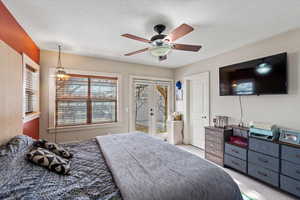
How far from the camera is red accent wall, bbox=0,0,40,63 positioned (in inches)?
69.2

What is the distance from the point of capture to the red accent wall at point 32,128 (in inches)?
100

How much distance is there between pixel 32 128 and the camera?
2.87 meters

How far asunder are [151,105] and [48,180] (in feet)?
12.5

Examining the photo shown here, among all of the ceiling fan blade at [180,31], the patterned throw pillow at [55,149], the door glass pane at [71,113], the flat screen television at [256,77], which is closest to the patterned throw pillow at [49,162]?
the patterned throw pillow at [55,149]

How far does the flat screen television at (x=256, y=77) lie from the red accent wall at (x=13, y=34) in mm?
3797

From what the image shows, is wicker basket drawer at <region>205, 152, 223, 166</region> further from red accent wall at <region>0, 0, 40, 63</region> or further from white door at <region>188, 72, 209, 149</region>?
red accent wall at <region>0, 0, 40, 63</region>

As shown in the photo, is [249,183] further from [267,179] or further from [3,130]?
[3,130]

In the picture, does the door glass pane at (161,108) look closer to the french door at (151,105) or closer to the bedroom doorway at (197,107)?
the french door at (151,105)

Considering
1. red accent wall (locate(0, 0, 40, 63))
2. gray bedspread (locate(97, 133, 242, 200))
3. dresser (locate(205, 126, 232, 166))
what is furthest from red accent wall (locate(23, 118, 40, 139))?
dresser (locate(205, 126, 232, 166))

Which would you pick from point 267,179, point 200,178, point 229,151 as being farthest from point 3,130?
point 267,179

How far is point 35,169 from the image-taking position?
1.28 meters

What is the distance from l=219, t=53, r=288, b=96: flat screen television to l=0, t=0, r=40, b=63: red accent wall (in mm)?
3797

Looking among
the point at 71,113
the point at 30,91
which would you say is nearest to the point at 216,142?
the point at 71,113

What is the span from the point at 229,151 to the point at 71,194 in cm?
284
